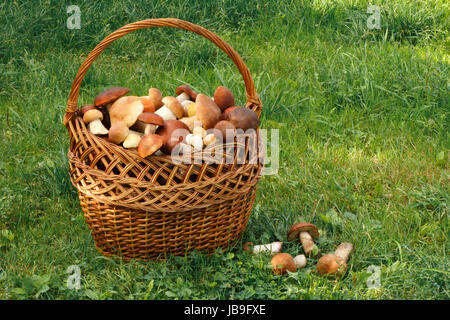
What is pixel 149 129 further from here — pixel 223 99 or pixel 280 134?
pixel 280 134

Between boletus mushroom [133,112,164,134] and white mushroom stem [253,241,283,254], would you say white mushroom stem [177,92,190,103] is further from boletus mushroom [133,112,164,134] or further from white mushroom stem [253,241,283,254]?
white mushroom stem [253,241,283,254]

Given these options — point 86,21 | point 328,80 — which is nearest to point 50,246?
point 328,80

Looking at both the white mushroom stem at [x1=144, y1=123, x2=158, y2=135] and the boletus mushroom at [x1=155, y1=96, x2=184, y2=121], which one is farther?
the boletus mushroom at [x1=155, y1=96, x2=184, y2=121]

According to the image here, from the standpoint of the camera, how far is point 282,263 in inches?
98.7

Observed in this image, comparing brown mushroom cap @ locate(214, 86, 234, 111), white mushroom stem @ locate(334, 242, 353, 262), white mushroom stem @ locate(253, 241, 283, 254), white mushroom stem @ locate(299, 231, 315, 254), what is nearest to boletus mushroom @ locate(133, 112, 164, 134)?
brown mushroom cap @ locate(214, 86, 234, 111)

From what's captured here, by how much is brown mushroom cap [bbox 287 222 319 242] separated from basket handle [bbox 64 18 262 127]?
2.05ft

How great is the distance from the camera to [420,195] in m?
3.17

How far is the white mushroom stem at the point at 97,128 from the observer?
8.52 feet

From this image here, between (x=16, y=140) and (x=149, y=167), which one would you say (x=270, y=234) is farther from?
(x=16, y=140)

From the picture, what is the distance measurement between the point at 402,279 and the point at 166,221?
1128mm

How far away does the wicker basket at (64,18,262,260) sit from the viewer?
94.4 inches

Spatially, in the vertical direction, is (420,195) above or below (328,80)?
below

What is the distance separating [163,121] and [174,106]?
21cm

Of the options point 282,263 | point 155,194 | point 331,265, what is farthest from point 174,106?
point 331,265
